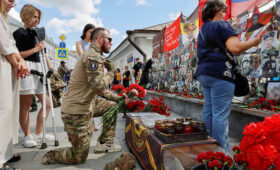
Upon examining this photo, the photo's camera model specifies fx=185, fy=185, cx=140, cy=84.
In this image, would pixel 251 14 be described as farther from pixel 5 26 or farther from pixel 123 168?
pixel 5 26

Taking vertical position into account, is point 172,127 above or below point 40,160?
above

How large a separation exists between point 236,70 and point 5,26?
2795 millimetres

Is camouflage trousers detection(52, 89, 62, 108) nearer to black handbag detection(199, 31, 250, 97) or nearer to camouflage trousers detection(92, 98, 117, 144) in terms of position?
camouflage trousers detection(92, 98, 117, 144)

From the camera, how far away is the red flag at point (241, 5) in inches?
146

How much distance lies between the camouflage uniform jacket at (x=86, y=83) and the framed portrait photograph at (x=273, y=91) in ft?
9.23

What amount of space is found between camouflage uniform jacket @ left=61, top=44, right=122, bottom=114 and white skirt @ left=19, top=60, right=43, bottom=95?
99 centimetres

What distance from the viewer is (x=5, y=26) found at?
2.11m

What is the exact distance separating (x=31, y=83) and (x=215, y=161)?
10.0 feet

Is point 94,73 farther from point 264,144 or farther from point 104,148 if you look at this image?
point 264,144

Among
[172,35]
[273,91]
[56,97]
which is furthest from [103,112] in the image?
[172,35]

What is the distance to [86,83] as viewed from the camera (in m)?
2.50

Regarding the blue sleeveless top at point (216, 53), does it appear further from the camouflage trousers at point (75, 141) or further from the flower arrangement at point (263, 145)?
the camouflage trousers at point (75, 141)

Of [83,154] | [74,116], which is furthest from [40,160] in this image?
[74,116]

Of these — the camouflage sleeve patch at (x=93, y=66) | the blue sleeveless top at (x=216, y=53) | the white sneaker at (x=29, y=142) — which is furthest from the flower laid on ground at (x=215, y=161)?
the white sneaker at (x=29, y=142)
